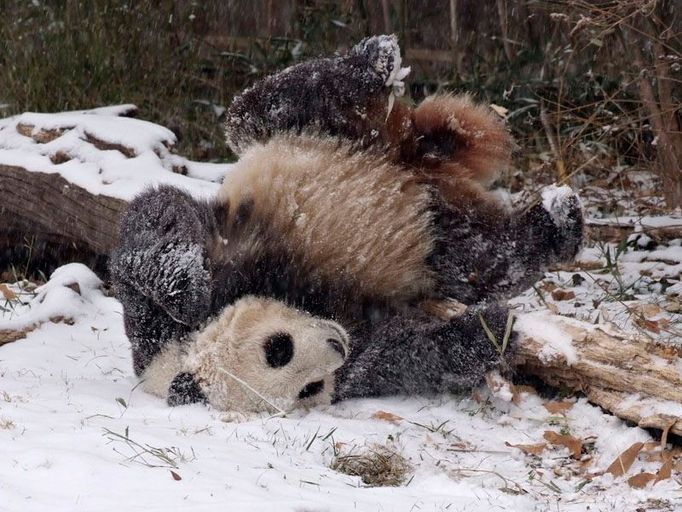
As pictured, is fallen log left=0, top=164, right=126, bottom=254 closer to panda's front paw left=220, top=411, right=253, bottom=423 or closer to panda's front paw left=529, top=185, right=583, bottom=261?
panda's front paw left=220, top=411, right=253, bottom=423

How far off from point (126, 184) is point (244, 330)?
1831 millimetres

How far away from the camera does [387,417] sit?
3.25m

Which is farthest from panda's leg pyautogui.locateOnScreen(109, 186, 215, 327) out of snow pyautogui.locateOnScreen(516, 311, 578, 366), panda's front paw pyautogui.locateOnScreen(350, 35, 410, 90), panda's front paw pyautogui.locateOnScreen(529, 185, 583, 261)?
panda's front paw pyautogui.locateOnScreen(529, 185, 583, 261)

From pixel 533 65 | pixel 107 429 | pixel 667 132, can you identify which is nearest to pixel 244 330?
pixel 107 429

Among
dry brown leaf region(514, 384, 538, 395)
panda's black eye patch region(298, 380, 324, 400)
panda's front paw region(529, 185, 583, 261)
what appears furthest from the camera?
panda's front paw region(529, 185, 583, 261)

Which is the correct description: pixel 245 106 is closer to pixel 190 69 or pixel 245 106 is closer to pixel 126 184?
pixel 126 184

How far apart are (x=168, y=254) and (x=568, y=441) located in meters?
1.46

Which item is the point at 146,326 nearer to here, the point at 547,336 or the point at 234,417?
the point at 234,417

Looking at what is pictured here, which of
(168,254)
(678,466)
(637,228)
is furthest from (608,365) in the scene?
(637,228)

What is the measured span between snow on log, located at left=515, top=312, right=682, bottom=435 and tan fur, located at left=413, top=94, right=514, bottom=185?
2.21ft

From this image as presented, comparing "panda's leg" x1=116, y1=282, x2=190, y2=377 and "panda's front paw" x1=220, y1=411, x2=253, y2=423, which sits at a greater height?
"panda's leg" x1=116, y1=282, x2=190, y2=377

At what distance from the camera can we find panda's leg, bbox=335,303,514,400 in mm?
3373

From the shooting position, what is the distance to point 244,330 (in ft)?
10.6

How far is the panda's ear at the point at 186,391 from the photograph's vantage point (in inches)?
128
